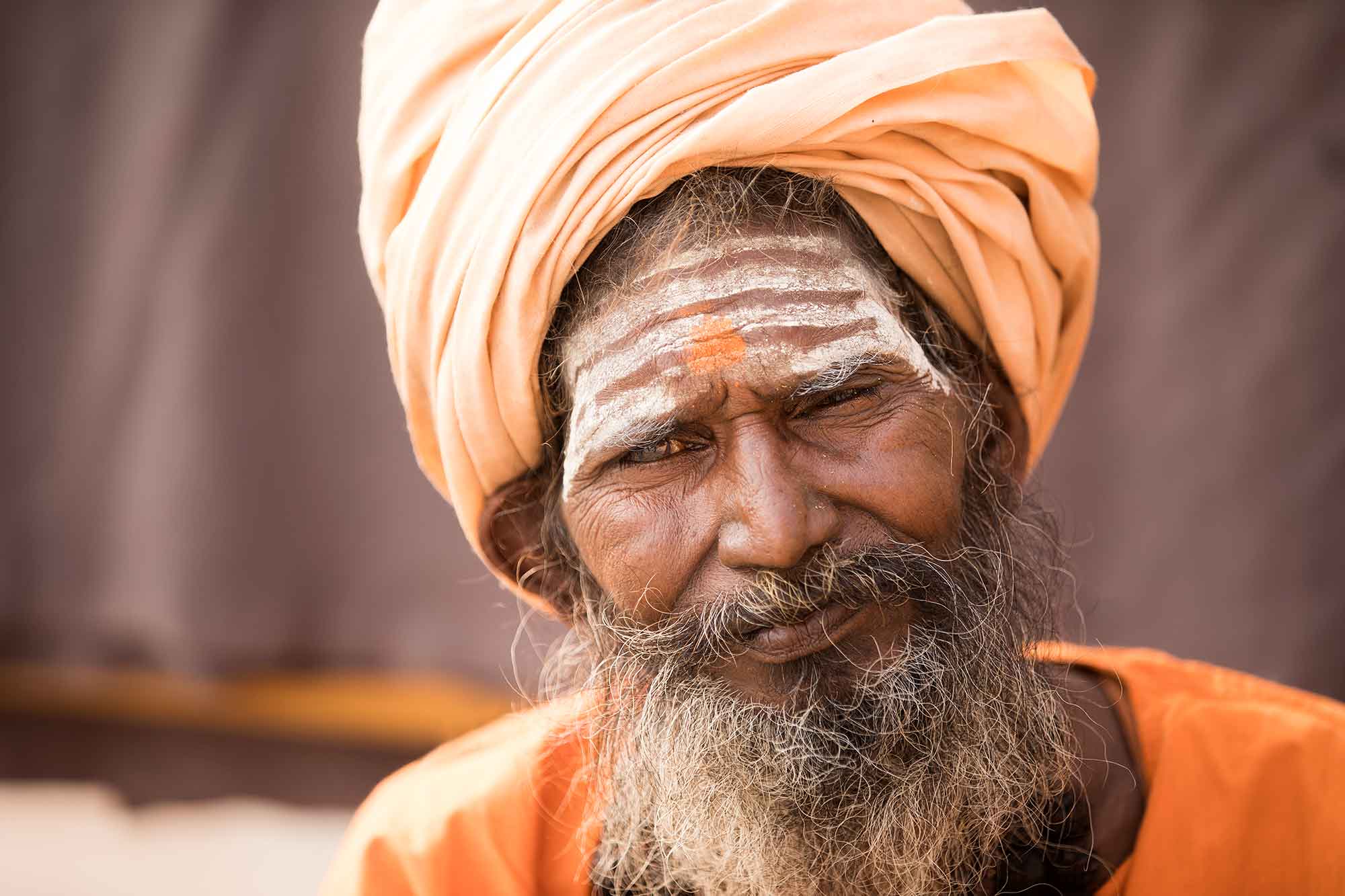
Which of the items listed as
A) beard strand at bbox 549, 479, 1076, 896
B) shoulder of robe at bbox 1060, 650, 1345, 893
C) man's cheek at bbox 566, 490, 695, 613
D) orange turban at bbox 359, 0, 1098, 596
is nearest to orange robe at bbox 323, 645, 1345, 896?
shoulder of robe at bbox 1060, 650, 1345, 893

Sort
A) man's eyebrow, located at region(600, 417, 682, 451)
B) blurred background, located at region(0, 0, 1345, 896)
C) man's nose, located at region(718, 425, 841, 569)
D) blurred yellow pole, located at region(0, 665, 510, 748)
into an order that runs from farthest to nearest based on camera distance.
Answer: blurred yellow pole, located at region(0, 665, 510, 748) → blurred background, located at region(0, 0, 1345, 896) → man's eyebrow, located at region(600, 417, 682, 451) → man's nose, located at region(718, 425, 841, 569)

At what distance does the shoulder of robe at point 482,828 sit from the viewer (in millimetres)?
1881

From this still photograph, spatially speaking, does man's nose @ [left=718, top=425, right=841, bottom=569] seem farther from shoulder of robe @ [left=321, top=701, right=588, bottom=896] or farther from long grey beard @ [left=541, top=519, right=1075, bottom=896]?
shoulder of robe @ [left=321, top=701, right=588, bottom=896]

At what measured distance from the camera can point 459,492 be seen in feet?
6.20

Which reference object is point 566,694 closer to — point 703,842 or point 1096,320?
point 703,842

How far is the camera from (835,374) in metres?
1.54

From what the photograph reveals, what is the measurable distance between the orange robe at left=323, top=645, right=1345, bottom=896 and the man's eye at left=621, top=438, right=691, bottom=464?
62 cm

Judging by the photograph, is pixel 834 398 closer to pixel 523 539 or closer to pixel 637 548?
pixel 637 548

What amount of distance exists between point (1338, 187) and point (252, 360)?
2.89m

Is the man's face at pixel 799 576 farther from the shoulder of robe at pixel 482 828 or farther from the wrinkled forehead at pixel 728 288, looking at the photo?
the shoulder of robe at pixel 482 828

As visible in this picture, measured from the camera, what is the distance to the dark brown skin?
1.50 meters

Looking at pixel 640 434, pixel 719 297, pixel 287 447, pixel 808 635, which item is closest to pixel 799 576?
pixel 808 635

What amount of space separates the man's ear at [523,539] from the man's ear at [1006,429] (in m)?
0.79

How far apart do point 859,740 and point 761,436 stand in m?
0.46
